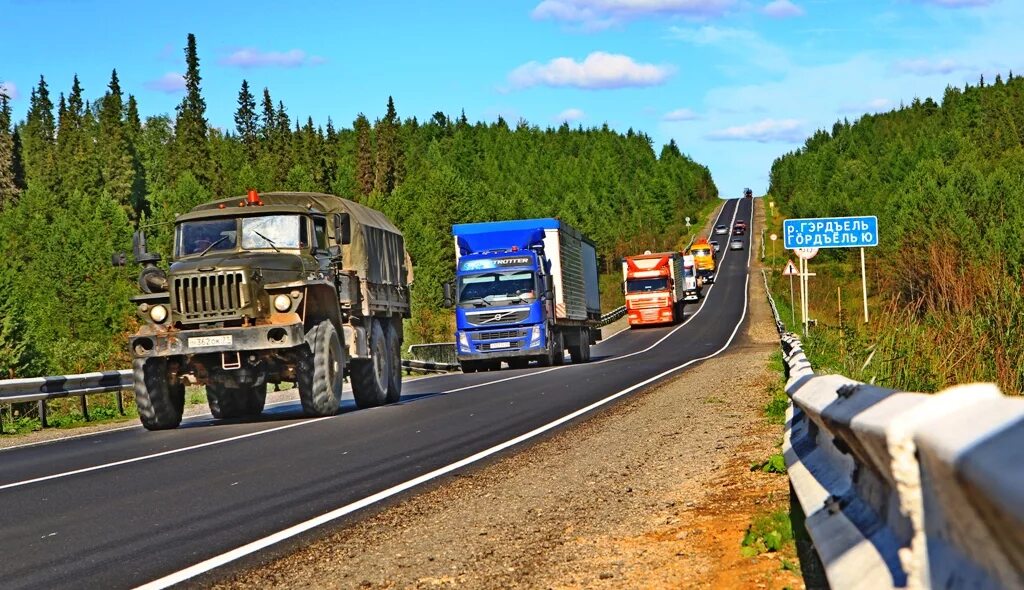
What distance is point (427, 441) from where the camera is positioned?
14.1 meters

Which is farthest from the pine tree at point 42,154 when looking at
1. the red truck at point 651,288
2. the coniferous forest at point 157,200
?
the red truck at point 651,288

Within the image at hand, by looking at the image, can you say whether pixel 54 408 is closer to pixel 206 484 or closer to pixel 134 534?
pixel 206 484

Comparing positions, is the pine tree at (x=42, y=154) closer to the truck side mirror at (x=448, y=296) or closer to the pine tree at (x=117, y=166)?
the pine tree at (x=117, y=166)

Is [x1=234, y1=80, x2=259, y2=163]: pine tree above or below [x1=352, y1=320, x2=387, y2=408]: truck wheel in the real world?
above

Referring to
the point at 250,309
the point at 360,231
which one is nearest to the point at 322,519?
the point at 250,309

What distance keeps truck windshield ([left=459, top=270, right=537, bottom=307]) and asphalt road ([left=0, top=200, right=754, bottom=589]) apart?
415 inches

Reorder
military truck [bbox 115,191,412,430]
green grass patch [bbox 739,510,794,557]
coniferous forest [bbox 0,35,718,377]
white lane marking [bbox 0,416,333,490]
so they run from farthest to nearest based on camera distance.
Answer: coniferous forest [bbox 0,35,718,377] → military truck [bbox 115,191,412,430] → white lane marking [bbox 0,416,333,490] → green grass patch [bbox 739,510,794,557]

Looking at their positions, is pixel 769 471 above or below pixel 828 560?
below

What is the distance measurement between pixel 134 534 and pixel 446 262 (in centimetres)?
10555

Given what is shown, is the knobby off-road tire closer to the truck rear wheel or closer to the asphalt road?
the asphalt road

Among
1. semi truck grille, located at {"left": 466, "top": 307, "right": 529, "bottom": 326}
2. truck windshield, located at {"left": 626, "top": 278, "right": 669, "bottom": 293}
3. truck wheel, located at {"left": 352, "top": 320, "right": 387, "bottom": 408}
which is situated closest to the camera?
truck wheel, located at {"left": 352, "top": 320, "right": 387, "bottom": 408}

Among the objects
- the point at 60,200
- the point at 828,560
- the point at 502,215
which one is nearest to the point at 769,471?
the point at 828,560

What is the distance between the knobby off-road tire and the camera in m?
20.3

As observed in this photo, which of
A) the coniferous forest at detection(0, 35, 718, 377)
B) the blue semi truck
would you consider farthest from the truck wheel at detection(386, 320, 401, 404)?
the coniferous forest at detection(0, 35, 718, 377)
